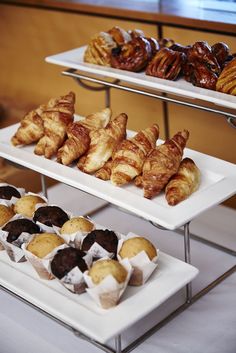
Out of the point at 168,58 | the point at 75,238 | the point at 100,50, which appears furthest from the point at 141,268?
the point at 100,50

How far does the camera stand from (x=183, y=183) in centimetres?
142

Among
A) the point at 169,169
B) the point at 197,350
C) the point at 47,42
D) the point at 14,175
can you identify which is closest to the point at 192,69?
the point at 169,169

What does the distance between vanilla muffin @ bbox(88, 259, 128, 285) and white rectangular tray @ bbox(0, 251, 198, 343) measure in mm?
43

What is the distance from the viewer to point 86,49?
1.91 meters

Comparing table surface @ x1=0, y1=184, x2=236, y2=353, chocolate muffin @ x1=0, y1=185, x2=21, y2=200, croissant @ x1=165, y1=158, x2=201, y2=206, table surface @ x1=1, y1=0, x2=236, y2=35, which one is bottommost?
table surface @ x1=0, y1=184, x2=236, y2=353

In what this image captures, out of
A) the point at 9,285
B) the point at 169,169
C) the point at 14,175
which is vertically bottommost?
the point at 14,175

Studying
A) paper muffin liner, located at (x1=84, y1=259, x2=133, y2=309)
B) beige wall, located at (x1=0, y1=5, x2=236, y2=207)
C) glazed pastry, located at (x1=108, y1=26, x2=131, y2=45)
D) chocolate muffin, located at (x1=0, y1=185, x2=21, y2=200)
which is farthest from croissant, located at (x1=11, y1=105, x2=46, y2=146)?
beige wall, located at (x1=0, y1=5, x2=236, y2=207)

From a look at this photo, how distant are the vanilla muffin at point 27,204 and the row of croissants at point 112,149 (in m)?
0.12

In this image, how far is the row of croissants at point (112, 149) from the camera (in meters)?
1.44

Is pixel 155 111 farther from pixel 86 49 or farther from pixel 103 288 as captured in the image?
pixel 103 288

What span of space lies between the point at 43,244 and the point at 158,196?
0.95ft

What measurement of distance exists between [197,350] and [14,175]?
120 cm

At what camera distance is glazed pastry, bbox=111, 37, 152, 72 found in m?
1.75

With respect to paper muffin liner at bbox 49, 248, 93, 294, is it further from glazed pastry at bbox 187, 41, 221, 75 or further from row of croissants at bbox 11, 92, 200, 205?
glazed pastry at bbox 187, 41, 221, 75
